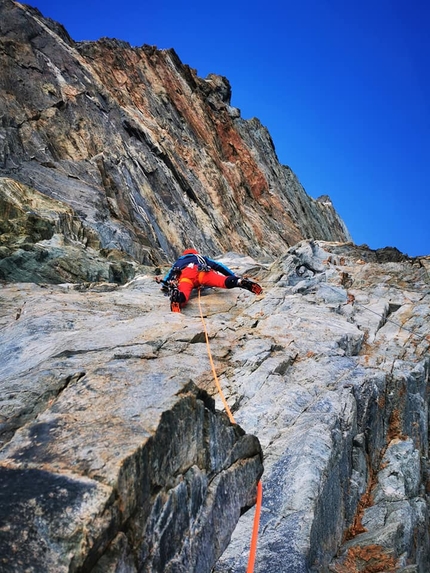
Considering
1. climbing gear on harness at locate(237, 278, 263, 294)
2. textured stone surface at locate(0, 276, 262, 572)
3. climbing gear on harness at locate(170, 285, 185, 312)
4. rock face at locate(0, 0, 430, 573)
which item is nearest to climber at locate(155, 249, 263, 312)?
climbing gear on harness at locate(237, 278, 263, 294)

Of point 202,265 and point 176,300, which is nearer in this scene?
point 176,300

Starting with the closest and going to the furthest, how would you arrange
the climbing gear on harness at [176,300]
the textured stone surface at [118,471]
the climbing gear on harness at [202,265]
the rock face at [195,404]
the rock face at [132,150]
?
the textured stone surface at [118,471] < the rock face at [195,404] < the climbing gear on harness at [176,300] < the climbing gear on harness at [202,265] < the rock face at [132,150]

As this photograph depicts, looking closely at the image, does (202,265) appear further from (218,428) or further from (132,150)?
(132,150)

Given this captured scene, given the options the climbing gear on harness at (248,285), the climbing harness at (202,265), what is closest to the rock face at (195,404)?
the climbing gear on harness at (248,285)

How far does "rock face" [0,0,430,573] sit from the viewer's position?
3.31m

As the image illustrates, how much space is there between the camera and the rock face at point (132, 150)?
21328 millimetres

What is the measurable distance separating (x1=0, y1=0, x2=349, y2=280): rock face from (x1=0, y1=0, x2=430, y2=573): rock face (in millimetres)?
397

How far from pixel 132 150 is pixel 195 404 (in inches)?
1028

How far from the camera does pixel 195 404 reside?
4.28 m

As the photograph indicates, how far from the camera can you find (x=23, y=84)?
25781mm

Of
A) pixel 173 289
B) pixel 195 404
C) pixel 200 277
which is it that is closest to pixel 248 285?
pixel 200 277

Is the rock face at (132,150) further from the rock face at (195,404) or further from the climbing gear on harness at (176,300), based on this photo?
the climbing gear on harness at (176,300)

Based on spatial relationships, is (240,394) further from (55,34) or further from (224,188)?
(55,34)

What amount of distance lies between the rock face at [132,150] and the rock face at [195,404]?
0.40 m
